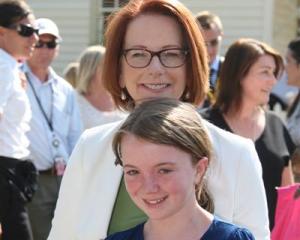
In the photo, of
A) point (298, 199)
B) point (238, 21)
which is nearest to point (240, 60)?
point (298, 199)

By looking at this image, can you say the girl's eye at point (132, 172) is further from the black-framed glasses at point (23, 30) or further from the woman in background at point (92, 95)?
the woman in background at point (92, 95)

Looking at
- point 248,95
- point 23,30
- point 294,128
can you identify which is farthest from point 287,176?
point 23,30

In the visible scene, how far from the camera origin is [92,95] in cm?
626

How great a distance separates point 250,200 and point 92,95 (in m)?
4.17

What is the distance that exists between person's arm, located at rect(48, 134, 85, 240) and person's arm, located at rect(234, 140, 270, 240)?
0.49 meters

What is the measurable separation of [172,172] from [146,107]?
7.6 inches

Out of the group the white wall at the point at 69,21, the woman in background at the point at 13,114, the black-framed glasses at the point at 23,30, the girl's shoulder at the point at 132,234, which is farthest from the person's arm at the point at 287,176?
the white wall at the point at 69,21

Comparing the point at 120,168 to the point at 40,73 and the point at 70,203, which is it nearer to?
the point at 70,203

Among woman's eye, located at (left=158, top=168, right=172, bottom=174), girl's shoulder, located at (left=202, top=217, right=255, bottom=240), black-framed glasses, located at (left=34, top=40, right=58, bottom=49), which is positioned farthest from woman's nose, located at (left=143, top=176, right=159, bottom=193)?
black-framed glasses, located at (left=34, top=40, right=58, bottom=49)

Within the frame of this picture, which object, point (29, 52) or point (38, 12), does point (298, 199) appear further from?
point (38, 12)

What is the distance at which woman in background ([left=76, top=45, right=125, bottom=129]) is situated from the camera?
6.20m

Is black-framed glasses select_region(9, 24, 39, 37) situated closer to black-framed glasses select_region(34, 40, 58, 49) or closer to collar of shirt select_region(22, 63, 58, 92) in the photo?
collar of shirt select_region(22, 63, 58, 92)

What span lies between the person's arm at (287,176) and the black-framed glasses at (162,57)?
91.5 inches

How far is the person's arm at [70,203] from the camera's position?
→ 2.27 meters
